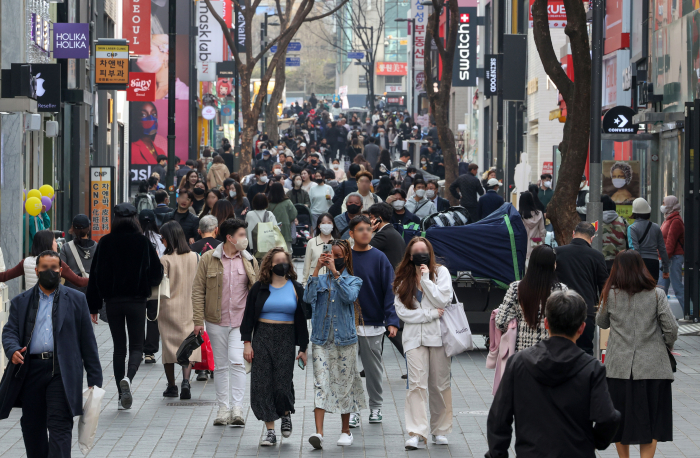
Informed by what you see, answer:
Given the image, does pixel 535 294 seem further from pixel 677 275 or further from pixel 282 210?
pixel 282 210

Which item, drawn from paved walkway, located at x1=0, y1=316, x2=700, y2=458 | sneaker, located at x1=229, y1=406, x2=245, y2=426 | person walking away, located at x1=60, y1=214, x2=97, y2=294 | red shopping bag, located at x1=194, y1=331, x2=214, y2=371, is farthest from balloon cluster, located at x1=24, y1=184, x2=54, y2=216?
sneaker, located at x1=229, y1=406, x2=245, y2=426

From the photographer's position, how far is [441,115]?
2603 centimetres

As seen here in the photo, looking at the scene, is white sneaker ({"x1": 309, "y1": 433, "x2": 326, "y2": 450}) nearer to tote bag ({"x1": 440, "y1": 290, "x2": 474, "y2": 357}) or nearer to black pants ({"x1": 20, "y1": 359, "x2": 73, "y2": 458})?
tote bag ({"x1": 440, "y1": 290, "x2": 474, "y2": 357})

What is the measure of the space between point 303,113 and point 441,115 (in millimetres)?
32719

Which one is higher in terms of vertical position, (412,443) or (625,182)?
(625,182)

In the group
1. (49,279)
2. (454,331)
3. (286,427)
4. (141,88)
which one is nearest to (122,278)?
(286,427)

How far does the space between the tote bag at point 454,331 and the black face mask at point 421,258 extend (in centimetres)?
34

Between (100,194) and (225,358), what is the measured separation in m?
12.4

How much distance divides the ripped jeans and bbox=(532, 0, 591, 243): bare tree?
6952 millimetres

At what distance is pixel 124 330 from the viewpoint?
399 inches

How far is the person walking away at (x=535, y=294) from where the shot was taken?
7.25 m

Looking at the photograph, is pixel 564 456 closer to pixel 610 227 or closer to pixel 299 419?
pixel 299 419

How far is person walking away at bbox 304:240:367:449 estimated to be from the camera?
8578 mm

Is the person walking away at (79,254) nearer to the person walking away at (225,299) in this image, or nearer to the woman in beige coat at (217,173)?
the person walking away at (225,299)
